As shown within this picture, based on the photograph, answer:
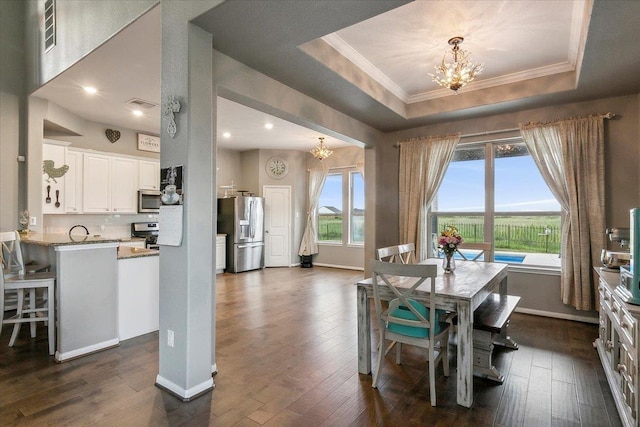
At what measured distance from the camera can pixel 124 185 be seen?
5734 mm

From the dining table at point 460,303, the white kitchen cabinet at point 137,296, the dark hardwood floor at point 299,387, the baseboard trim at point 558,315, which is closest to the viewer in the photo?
the dark hardwood floor at point 299,387

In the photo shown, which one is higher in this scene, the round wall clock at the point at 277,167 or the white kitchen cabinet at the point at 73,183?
the round wall clock at the point at 277,167

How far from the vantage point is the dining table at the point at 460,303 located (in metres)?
2.20

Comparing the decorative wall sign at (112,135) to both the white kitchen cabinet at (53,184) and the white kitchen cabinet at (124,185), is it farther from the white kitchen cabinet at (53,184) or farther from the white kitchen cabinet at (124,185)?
the white kitchen cabinet at (53,184)

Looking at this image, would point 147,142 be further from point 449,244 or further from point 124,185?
point 449,244

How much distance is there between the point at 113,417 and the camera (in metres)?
2.04

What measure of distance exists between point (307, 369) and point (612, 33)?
3.55 metres

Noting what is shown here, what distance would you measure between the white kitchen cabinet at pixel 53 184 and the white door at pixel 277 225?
388 centimetres

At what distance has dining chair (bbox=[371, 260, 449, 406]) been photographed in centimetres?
222

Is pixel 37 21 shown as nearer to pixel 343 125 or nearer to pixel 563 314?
pixel 343 125

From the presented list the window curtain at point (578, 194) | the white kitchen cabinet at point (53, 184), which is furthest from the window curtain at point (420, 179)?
the white kitchen cabinet at point (53, 184)

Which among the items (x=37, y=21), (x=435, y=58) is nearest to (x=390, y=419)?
(x=435, y=58)

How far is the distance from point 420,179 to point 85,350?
4651 millimetres

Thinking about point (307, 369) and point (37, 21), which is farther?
point (37, 21)
